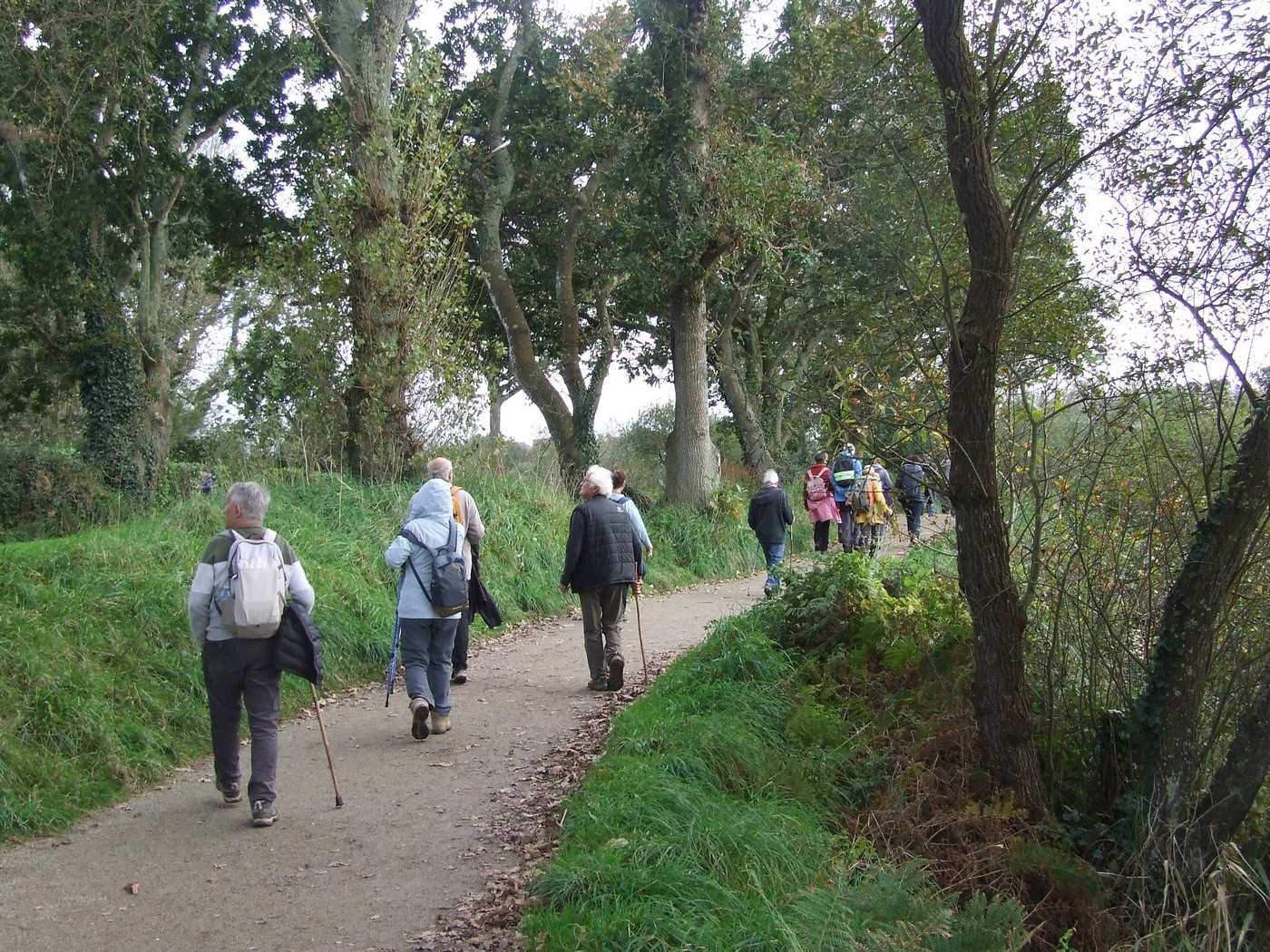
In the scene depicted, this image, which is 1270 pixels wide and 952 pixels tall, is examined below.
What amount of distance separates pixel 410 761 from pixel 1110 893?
4.72 meters

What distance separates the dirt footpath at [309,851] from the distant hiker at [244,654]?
1.25 ft

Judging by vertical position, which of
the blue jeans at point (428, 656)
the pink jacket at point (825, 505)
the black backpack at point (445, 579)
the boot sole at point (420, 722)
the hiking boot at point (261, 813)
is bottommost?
the hiking boot at point (261, 813)

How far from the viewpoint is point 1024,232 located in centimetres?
672

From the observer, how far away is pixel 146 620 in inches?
358

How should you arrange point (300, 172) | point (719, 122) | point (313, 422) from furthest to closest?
1. point (300, 172)
2. point (719, 122)
3. point (313, 422)

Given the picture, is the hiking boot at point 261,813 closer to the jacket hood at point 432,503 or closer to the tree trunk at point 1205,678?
the jacket hood at point 432,503

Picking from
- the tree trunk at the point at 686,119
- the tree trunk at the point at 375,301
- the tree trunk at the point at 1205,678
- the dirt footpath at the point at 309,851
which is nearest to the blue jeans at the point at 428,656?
the dirt footpath at the point at 309,851

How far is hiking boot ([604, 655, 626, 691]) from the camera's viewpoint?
9945 mm

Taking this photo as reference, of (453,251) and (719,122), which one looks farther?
(719,122)

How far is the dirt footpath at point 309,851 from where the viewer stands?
16.8ft

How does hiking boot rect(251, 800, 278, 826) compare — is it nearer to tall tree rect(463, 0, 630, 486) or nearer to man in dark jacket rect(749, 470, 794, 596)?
man in dark jacket rect(749, 470, 794, 596)

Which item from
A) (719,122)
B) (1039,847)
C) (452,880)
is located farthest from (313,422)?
(1039,847)

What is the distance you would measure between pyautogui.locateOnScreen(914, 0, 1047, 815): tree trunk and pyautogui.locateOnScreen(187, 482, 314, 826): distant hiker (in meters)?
4.15

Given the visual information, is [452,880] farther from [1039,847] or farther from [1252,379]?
[1252,379]
